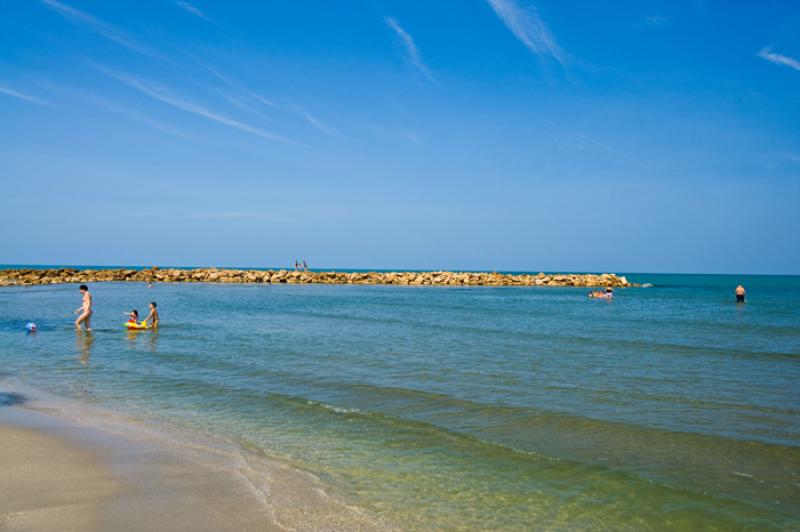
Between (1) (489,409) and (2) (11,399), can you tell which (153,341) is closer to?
(2) (11,399)

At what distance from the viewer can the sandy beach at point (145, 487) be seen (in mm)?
5324

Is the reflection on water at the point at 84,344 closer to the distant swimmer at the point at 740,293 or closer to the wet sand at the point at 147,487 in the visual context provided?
the wet sand at the point at 147,487

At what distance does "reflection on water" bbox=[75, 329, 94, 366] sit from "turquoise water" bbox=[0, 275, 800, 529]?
0.12 m

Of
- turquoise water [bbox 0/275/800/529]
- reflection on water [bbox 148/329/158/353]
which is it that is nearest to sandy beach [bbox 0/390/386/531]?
turquoise water [bbox 0/275/800/529]

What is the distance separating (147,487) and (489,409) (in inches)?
240

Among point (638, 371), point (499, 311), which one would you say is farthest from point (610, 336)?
point (499, 311)

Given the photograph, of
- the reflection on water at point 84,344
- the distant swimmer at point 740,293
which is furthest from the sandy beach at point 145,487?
the distant swimmer at point 740,293

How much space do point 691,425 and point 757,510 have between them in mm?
3401

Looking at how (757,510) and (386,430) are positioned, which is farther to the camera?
(386,430)

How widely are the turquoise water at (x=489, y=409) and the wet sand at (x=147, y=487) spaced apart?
58 centimetres

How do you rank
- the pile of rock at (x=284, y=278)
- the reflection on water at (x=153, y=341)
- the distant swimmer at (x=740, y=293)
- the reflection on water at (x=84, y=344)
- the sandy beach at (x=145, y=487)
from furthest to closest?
1. the pile of rock at (x=284, y=278)
2. the distant swimmer at (x=740, y=293)
3. the reflection on water at (x=153, y=341)
4. the reflection on water at (x=84, y=344)
5. the sandy beach at (x=145, y=487)

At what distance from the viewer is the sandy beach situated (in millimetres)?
5324

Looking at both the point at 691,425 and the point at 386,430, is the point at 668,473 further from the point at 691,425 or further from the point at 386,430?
the point at 386,430

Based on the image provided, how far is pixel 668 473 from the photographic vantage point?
286 inches
